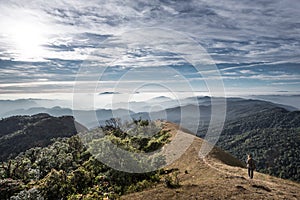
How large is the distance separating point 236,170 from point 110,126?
1185 inches

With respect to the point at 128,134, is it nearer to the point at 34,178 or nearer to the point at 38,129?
the point at 34,178

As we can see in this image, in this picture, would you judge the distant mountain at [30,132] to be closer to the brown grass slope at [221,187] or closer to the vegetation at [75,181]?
the vegetation at [75,181]

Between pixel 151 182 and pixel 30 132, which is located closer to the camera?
pixel 151 182

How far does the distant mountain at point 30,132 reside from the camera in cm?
12714

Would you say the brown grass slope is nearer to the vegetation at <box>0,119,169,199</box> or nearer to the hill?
the hill

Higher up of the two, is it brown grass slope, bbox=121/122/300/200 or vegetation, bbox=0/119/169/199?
brown grass slope, bbox=121/122/300/200

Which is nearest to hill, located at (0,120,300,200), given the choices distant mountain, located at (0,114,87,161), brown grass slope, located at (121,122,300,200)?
brown grass slope, located at (121,122,300,200)

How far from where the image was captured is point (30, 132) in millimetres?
152500

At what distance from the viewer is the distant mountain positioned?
127137mm

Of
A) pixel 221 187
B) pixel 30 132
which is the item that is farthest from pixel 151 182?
pixel 30 132

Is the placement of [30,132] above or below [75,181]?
below

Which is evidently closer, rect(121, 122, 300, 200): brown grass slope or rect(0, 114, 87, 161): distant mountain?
rect(121, 122, 300, 200): brown grass slope

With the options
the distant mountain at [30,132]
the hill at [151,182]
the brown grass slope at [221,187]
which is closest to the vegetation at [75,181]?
the hill at [151,182]

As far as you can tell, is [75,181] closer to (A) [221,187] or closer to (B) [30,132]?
(A) [221,187]
